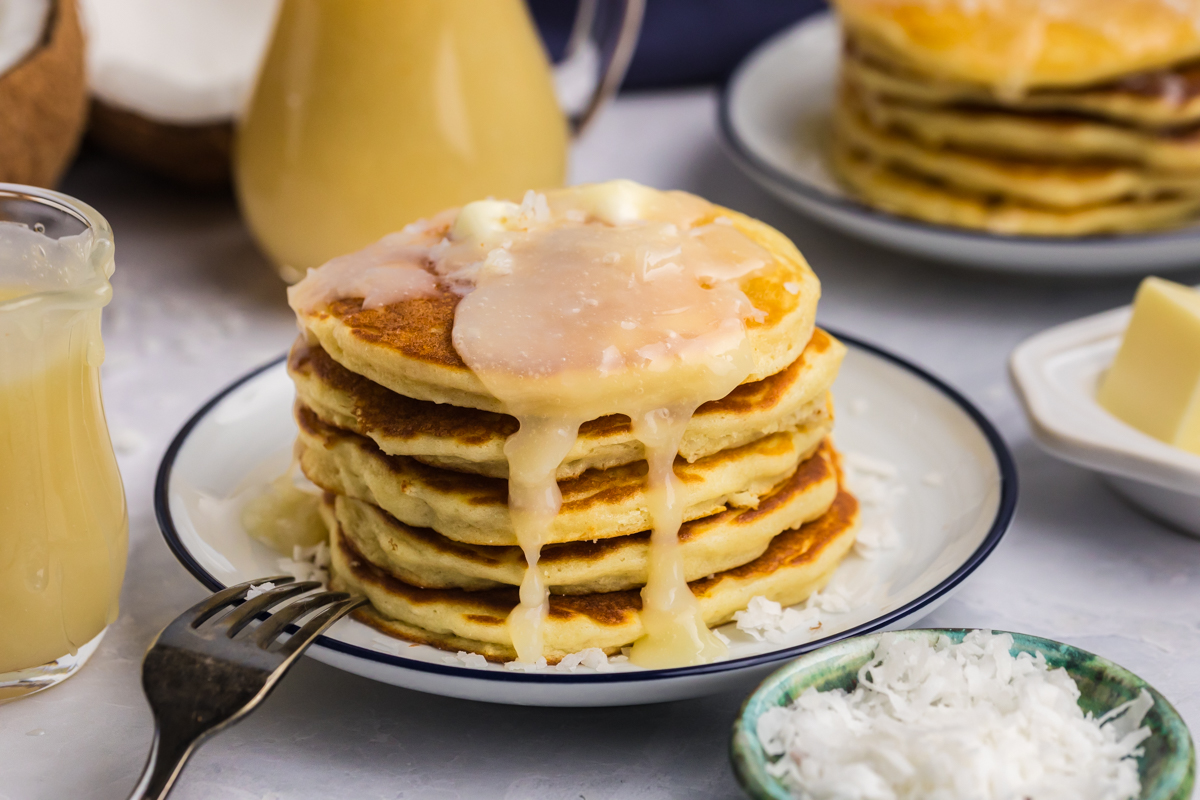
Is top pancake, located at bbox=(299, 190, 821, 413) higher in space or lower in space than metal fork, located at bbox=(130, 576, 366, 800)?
higher

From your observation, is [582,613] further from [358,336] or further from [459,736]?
[358,336]

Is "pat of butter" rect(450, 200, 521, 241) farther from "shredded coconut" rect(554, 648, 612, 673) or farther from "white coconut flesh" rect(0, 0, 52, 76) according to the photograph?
"white coconut flesh" rect(0, 0, 52, 76)

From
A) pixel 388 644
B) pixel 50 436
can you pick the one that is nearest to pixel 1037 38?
pixel 388 644

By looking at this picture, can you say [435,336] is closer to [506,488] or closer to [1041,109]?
[506,488]

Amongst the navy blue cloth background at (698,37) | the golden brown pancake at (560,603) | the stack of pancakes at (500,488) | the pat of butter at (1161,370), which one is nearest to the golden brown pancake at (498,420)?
the stack of pancakes at (500,488)

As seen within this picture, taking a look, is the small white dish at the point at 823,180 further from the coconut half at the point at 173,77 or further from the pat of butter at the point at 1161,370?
the coconut half at the point at 173,77

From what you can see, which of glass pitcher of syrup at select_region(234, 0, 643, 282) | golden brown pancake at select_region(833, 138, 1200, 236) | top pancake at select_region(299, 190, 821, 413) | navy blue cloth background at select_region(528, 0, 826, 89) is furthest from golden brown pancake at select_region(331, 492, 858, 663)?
navy blue cloth background at select_region(528, 0, 826, 89)
